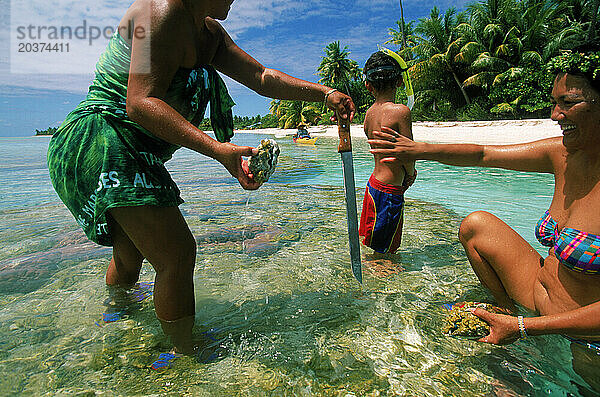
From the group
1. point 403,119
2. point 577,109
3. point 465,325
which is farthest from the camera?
point 403,119

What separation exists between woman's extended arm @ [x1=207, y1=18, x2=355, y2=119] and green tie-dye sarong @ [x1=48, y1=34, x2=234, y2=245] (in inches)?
19.7

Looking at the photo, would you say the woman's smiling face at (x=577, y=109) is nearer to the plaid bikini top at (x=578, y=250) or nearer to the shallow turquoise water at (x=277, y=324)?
the plaid bikini top at (x=578, y=250)

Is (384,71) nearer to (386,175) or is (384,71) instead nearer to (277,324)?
(386,175)

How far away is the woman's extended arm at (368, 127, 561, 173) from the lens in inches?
75.9

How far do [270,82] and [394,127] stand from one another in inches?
46.4

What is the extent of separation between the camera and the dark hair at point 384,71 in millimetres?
3088

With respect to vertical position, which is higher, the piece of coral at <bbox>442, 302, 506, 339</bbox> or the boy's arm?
the boy's arm

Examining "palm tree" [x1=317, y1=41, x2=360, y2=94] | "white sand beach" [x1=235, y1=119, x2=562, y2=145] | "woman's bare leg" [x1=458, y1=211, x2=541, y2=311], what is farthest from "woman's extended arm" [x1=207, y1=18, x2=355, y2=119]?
"palm tree" [x1=317, y1=41, x2=360, y2=94]

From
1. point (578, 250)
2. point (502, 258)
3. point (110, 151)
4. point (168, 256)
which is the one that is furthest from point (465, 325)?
point (110, 151)

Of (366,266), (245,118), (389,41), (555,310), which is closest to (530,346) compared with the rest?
(555,310)

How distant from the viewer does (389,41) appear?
1766 inches

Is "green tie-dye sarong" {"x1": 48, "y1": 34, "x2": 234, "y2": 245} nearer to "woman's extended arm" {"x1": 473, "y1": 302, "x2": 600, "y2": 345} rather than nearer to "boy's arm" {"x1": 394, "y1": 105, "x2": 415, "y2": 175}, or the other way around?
"woman's extended arm" {"x1": 473, "y1": 302, "x2": 600, "y2": 345}

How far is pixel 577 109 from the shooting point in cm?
151

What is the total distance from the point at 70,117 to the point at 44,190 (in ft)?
24.2
